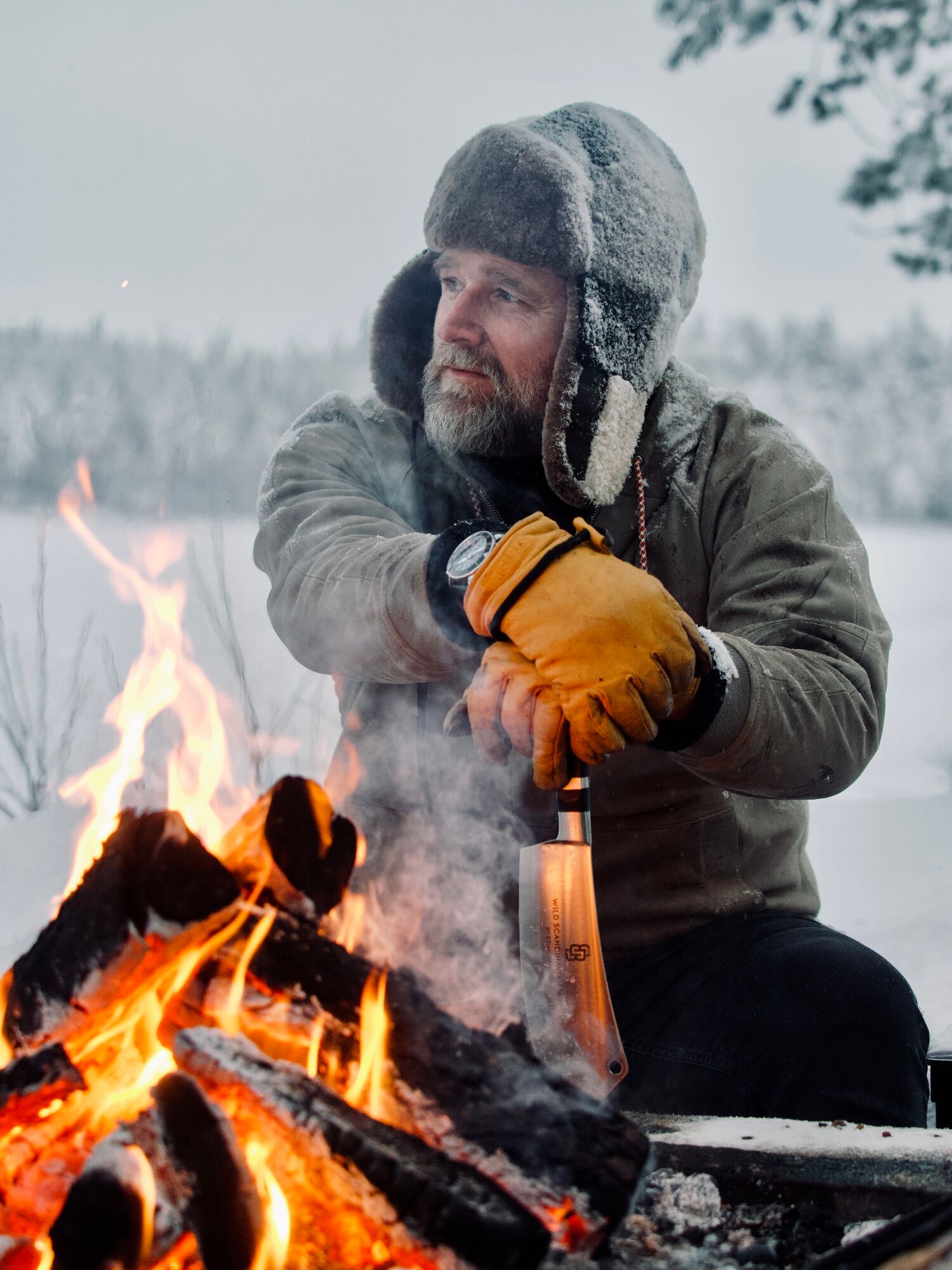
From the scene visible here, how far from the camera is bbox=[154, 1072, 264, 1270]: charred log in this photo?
0.91m

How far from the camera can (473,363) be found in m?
2.04

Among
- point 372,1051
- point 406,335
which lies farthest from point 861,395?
point 372,1051

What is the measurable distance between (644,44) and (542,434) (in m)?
3.32

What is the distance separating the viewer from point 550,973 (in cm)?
134

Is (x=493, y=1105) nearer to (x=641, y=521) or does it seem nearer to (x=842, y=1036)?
(x=842, y=1036)

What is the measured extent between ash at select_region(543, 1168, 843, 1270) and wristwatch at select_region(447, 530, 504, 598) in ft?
2.70

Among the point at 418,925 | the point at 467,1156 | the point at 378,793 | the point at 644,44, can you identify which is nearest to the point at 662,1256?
the point at 467,1156

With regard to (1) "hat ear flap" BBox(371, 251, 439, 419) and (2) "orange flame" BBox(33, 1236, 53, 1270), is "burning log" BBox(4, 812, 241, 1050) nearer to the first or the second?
(2) "orange flame" BBox(33, 1236, 53, 1270)

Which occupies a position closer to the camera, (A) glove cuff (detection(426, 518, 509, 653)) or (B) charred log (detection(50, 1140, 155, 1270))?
(B) charred log (detection(50, 1140, 155, 1270))

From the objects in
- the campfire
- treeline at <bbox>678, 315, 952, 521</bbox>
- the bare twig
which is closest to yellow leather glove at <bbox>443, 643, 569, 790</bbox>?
the campfire

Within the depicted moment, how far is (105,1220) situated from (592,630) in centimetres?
83

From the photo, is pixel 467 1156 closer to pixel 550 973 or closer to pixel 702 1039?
pixel 550 973

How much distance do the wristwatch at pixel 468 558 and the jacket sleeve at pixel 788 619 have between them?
1.37 ft

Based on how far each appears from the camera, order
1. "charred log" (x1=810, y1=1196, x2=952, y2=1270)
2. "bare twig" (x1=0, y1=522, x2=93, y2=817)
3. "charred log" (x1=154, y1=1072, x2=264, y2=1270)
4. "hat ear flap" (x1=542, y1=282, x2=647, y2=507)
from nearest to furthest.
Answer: "charred log" (x1=810, y1=1196, x2=952, y2=1270) < "charred log" (x1=154, y1=1072, x2=264, y2=1270) < "hat ear flap" (x1=542, y1=282, x2=647, y2=507) < "bare twig" (x1=0, y1=522, x2=93, y2=817)
